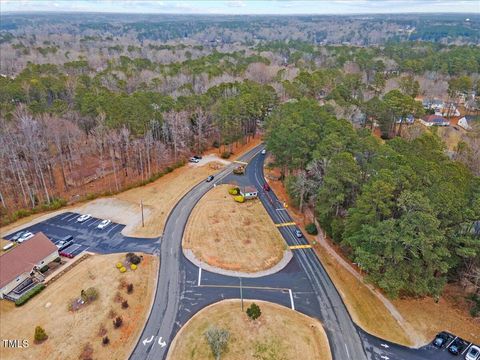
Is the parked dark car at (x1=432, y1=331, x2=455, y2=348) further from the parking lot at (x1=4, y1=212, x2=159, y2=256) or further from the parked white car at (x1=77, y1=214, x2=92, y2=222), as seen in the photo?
the parked white car at (x1=77, y1=214, x2=92, y2=222)

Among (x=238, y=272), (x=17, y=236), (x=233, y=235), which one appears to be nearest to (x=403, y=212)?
(x=238, y=272)

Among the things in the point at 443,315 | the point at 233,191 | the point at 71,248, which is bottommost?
the point at 71,248

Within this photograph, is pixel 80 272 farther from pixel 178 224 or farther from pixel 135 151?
pixel 135 151

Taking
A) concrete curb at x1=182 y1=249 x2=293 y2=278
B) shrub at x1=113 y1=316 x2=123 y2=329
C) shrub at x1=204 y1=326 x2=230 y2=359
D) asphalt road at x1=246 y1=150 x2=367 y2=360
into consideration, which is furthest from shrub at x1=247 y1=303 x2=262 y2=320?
shrub at x1=113 y1=316 x2=123 y2=329

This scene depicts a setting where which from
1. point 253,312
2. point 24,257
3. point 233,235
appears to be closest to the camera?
point 253,312

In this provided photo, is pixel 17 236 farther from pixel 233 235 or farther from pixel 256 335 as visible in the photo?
pixel 256 335

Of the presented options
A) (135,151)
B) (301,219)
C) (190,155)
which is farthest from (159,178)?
(301,219)
